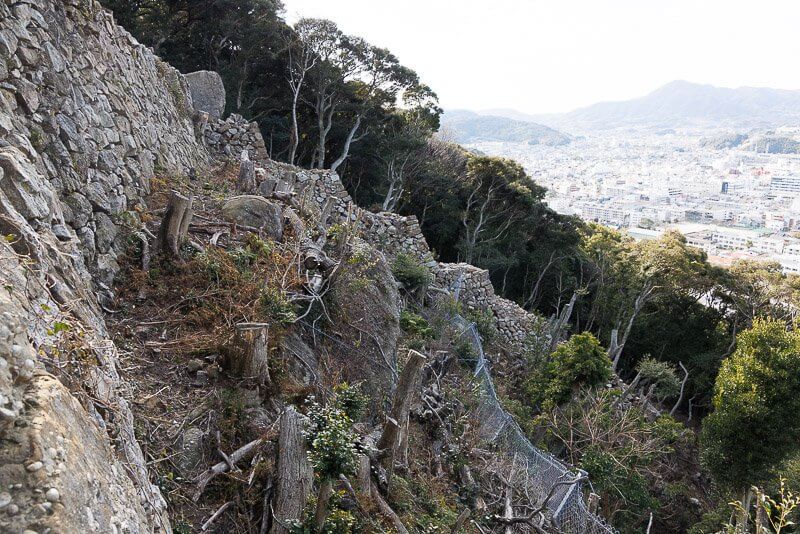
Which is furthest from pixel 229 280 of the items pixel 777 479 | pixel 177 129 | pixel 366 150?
pixel 366 150

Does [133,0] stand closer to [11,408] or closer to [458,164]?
[458,164]

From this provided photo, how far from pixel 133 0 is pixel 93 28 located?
33.0 feet

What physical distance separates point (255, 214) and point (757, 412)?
8.59 m

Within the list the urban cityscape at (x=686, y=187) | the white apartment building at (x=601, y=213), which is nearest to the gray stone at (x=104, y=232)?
the urban cityscape at (x=686, y=187)

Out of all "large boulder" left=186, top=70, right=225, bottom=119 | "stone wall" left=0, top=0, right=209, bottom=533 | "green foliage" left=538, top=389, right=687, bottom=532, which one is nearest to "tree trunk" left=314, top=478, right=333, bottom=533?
"stone wall" left=0, top=0, right=209, bottom=533

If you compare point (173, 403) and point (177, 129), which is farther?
point (177, 129)

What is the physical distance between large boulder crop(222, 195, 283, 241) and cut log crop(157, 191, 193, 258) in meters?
1.25

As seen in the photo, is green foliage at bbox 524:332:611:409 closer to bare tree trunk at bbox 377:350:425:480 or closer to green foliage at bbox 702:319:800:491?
green foliage at bbox 702:319:800:491

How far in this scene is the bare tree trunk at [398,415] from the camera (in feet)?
15.6

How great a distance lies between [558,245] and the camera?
19.5 metres

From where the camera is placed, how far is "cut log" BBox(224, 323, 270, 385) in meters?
4.23

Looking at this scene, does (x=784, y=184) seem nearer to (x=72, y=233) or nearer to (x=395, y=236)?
(x=395, y=236)

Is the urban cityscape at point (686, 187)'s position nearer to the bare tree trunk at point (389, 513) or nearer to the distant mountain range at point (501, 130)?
the distant mountain range at point (501, 130)

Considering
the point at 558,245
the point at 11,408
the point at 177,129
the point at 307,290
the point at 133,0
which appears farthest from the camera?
the point at 558,245
